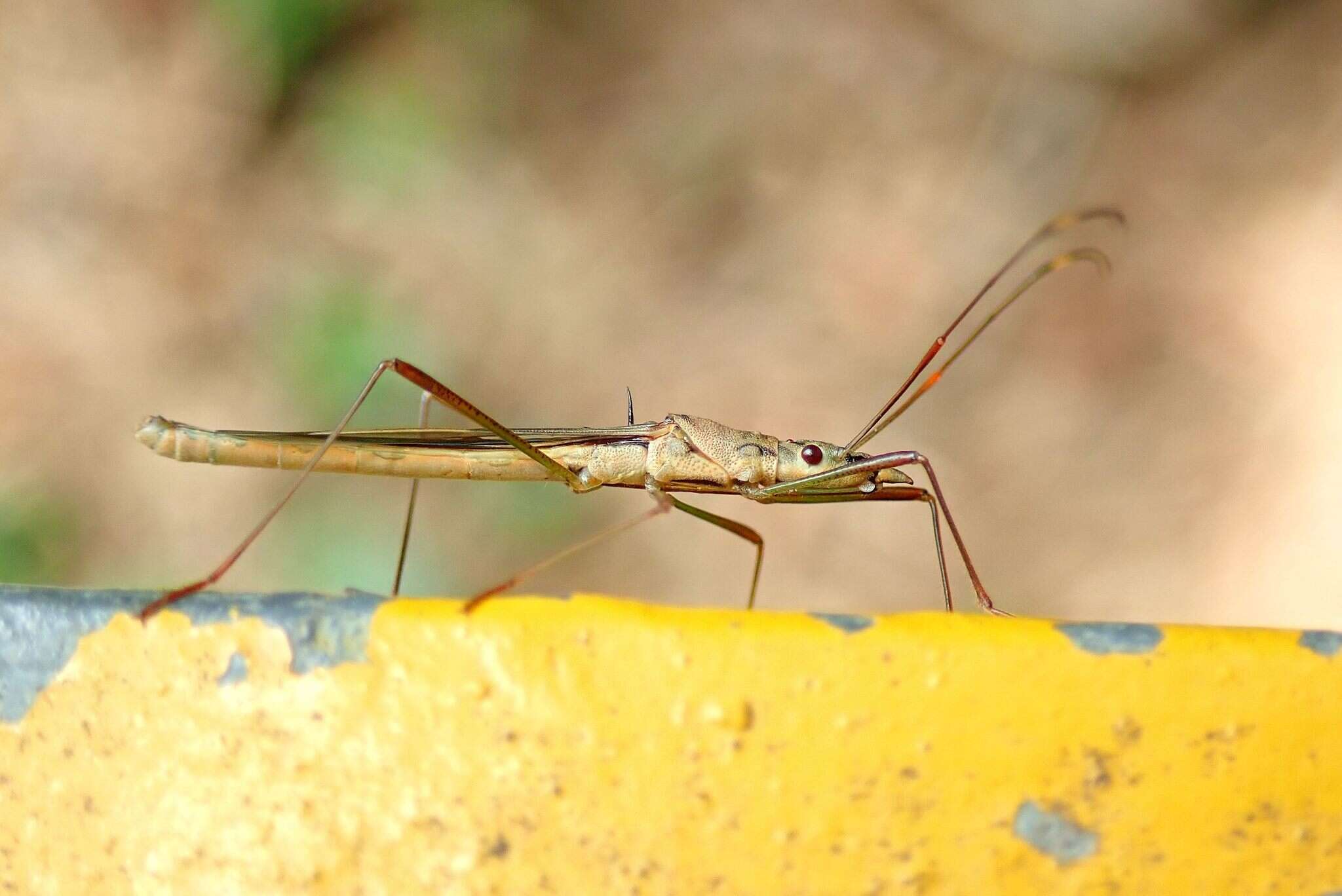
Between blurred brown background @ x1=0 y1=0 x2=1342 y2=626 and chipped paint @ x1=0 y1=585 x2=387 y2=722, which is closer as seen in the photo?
chipped paint @ x1=0 y1=585 x2=387 y2=722

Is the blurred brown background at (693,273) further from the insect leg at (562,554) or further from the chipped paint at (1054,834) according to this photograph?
the chipped paint at (1054,834)

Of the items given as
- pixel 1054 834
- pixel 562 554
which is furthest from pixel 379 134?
pixel 1054 834

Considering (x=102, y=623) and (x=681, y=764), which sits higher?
A: (x=102, y=623)

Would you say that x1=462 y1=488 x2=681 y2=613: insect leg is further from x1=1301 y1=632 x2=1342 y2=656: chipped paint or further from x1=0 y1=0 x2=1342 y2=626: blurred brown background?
x1=0 y1=0 x2=1342 y2=626: blurred brown background

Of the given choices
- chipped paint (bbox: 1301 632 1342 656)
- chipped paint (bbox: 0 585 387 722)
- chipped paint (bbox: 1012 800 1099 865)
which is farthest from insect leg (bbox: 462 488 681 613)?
chipped paint (bbox: 1301 632 1342 656)

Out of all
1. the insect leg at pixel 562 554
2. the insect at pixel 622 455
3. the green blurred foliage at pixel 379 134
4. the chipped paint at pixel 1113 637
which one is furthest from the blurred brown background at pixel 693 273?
the chipped paint at pixel 1113 637

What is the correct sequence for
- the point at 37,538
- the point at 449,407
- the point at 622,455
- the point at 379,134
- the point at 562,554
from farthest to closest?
the point at 379,134 → the point at 37,538 → the point at 622,455 → the point at 449,407 → the point at 562,554

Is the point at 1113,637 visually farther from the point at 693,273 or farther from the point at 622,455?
the point at 693,273
